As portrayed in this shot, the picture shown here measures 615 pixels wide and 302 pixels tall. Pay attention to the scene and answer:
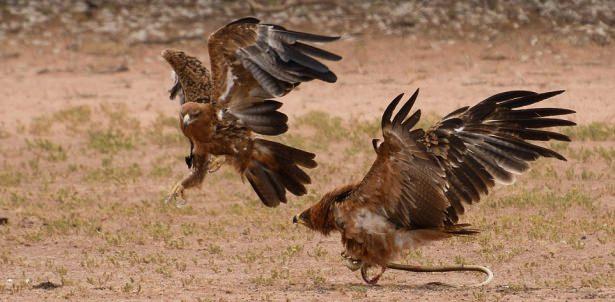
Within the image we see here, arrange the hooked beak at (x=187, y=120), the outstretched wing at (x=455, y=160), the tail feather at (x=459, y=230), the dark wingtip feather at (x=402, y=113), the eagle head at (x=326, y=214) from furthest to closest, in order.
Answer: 1. the hooked beak at (x=187, y=120)
2. the eagle head at (x=326, y=214)
3. the tail feather at (x=459, y=230)
4. the outstretched wing at (x=455, y=160)
5. the dark wingtip feather at (x=402, y=113)

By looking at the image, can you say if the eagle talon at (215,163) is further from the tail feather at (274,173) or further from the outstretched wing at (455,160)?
the outstretched wing at (455,160)

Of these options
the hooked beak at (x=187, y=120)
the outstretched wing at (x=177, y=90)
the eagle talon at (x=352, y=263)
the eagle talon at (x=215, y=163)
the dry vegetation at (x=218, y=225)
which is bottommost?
the dry vegetation at (x=218, y=225)

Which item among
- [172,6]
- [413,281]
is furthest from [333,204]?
[172,6]

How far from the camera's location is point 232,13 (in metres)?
21.3

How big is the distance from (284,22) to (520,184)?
7.96 meters

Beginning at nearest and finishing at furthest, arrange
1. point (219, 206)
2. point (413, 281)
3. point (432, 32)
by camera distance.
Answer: point (413, 281) → point (219, 206) → point (432, 32)

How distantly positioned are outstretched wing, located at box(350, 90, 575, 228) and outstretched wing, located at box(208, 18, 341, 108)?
5.05 feet

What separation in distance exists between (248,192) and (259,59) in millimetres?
3442

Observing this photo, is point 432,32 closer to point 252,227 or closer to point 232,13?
point 232,13

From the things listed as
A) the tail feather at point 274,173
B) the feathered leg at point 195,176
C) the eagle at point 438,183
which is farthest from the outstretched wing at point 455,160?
the feathered leg at point 195,176

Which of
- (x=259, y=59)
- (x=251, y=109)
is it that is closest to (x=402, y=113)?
(x=259, y=59)

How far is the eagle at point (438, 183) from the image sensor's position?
861 centimetres

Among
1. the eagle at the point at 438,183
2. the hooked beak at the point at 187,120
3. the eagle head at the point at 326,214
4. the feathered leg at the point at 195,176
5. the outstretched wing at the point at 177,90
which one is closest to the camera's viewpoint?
the eagle at the point at 438,183

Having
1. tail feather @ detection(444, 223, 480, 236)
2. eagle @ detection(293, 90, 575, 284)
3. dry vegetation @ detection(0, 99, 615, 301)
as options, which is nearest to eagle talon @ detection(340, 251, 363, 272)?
eagle @ detection(293, 90, 575, 284)
